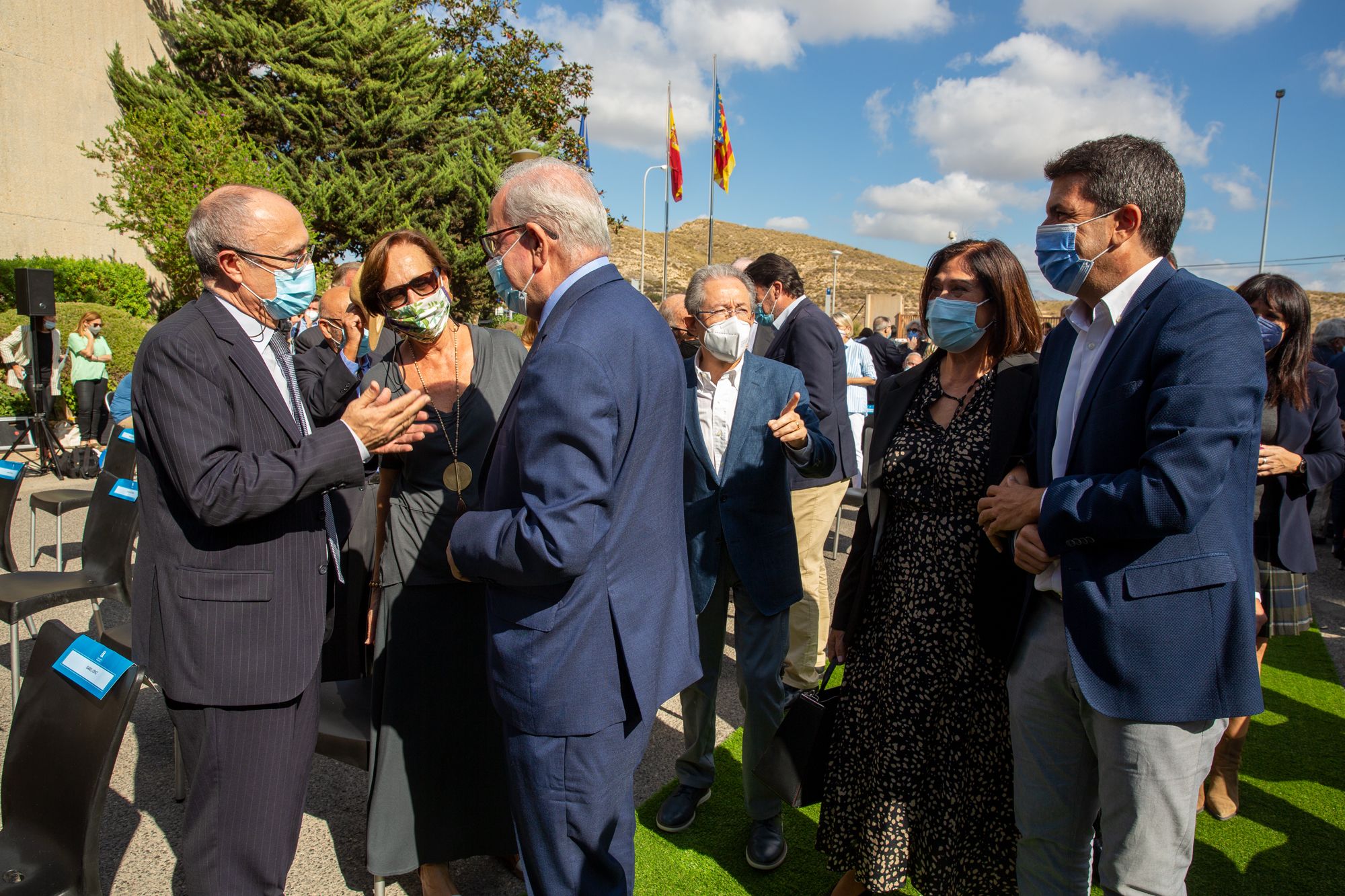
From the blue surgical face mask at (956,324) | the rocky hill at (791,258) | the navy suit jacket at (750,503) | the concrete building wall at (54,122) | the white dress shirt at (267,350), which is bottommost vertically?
the navy suit jacket at (750,503)

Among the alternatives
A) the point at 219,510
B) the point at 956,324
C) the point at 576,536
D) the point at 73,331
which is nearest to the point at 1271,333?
the point at 956,324

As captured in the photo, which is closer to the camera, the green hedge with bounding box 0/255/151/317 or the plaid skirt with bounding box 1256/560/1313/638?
the plaid skirt with bounding box 1256/560/1313/638

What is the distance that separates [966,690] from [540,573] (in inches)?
57.1

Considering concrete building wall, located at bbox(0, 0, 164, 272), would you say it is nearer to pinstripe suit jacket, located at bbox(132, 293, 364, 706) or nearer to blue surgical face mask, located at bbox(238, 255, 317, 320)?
blue surgical face mask, located at bbox(238, 255, 317, 320)

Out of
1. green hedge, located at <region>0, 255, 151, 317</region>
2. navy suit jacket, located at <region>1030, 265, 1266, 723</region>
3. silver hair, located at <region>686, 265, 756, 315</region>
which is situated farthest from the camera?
green hedge, located at <region>0, 255, 151, 317</region>

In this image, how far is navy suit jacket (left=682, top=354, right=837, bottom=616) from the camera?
2984 millimetres

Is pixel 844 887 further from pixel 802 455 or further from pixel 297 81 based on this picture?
pixel 297 81

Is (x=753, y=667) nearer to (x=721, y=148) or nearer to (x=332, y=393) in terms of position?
(x=332, y=393)

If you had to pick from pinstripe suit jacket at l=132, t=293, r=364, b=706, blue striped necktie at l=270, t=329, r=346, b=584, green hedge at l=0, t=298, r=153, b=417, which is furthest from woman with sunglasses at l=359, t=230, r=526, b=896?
green hedge at l=0, t=298, r=153, b=417

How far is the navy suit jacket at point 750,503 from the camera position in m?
2.98

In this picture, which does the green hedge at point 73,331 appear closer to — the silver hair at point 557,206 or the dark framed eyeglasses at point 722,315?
the dark framed eyeglasses at point 722,315

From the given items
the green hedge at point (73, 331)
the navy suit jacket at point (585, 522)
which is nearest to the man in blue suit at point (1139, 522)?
the navy suit jacket at point (585, 522)

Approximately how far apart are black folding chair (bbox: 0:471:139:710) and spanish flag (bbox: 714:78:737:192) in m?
19.2

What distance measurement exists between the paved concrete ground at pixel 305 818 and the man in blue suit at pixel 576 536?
1.25 meters
